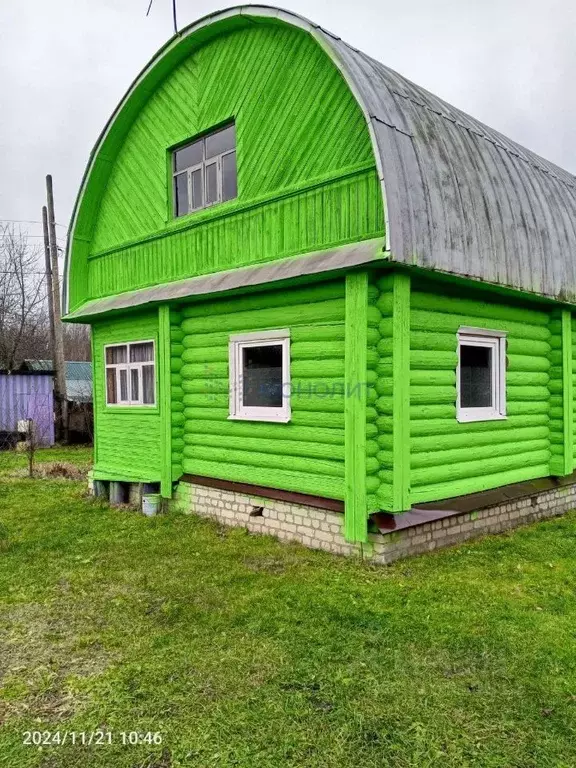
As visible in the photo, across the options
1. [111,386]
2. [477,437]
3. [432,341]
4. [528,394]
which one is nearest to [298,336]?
[432,341]

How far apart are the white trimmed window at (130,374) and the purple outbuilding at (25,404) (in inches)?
369

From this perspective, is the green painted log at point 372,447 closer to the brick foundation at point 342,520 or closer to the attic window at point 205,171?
the brick foundation at point 342,520

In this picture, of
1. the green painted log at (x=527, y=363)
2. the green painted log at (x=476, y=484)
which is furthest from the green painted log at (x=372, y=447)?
the green painted log at (x=527, y=363)

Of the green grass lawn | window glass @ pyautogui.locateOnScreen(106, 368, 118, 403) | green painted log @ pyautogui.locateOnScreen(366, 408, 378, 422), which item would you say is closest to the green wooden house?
green painted log @ pyautogui.locateOnScreen(366, 408, 378, 422)

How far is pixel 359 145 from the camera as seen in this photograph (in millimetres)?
6176

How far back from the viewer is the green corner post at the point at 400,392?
585 cm

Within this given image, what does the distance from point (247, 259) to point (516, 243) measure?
328cm

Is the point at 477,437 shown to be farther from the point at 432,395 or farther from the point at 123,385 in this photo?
the point at 123,385

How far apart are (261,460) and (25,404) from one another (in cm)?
1370

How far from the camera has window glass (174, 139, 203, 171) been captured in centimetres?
842

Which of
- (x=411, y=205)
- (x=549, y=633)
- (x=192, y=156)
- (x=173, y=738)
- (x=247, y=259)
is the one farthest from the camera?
(x=192, y=156)

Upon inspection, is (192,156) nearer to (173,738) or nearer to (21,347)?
(173,738)

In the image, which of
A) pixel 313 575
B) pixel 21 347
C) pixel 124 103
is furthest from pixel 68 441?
pixel 313 575

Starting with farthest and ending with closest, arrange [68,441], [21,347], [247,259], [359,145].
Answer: [21,347], [68,441], [247,259], [359,145]
